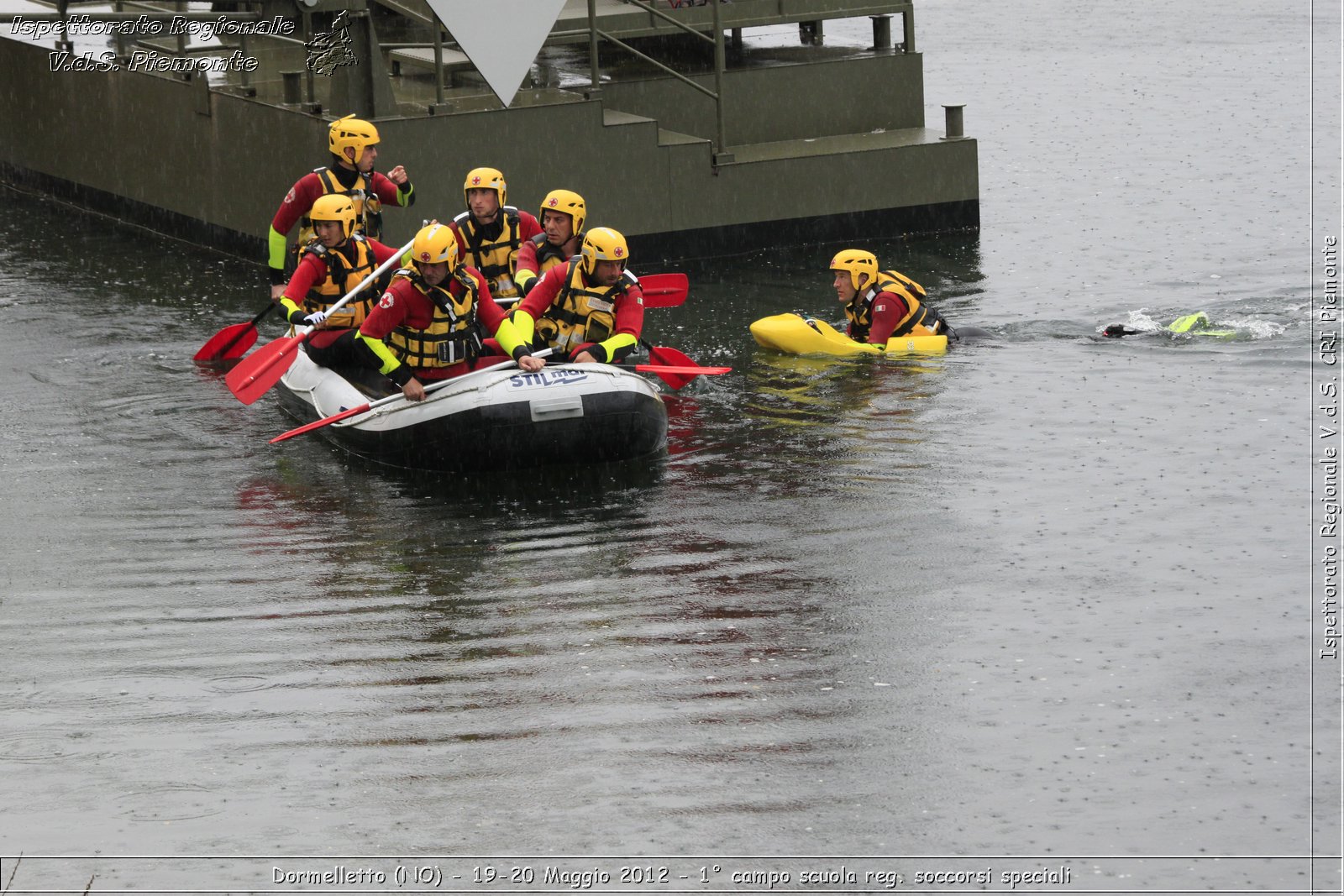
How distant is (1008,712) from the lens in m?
7.47

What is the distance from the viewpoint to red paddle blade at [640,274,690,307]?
13180mm

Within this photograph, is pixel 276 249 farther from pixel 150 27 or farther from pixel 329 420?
pixel 150 27

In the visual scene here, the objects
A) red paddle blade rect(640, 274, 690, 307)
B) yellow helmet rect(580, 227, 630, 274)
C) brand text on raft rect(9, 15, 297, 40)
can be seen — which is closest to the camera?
yellow helmet rect(580, 227, 630, 274)

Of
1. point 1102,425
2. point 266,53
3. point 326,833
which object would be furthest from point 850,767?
point 266,53

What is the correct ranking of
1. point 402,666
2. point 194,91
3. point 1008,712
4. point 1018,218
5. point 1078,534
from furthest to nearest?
point 1018,218 < point 194,91 < point 1078,534 < point 402,666 < point 1008,712

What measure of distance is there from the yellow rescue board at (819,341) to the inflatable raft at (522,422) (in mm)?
2663

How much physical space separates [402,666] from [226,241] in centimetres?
1016

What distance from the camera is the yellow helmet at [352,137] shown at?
511 inches

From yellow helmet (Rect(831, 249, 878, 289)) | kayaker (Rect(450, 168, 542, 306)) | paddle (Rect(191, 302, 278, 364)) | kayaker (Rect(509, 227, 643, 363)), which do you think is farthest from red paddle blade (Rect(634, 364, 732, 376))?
paddle (Rect(191, 302, 278, 364))

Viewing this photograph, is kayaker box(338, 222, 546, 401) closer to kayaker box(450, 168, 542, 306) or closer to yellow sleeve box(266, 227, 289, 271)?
kayaker box(450, 168, 542, 306)

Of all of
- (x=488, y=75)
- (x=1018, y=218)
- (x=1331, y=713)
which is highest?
(x=488, y=75)

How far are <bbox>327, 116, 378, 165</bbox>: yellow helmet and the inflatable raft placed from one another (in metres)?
2.49

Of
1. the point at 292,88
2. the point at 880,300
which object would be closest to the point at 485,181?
the point at 880,300

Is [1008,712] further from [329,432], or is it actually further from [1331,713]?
[329,432]
